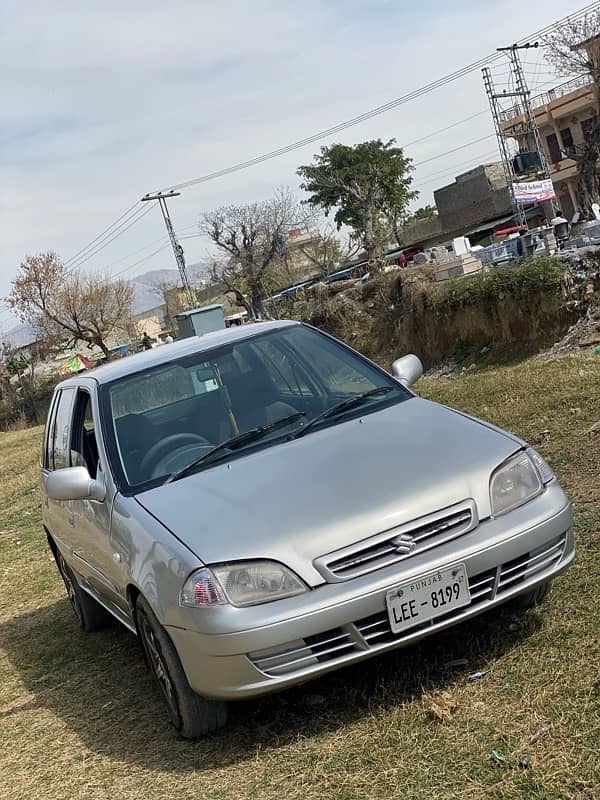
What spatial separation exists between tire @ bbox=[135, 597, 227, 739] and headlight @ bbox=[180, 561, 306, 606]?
0.40 m

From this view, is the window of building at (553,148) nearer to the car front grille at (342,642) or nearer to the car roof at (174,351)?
the car roof at (174,351)

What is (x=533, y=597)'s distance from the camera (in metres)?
4.39

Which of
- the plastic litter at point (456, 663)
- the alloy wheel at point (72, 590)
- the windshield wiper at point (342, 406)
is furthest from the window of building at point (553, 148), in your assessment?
the plastic litter at point (456, 663)

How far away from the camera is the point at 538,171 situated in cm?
4622

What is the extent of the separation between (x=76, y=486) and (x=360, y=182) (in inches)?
2731

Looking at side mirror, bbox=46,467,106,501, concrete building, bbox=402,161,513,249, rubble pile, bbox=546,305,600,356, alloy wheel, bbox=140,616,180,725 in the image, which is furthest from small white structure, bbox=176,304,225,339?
concrete building, bbox=402,161,513,249

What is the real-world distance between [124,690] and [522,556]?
2387mm

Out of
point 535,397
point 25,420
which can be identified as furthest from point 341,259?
point 535,397

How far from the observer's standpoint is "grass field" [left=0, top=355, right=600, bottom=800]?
3.24m

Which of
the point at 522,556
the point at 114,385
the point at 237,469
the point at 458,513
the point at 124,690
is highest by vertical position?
the point at 114,385

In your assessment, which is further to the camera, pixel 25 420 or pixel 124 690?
pixel 25 420

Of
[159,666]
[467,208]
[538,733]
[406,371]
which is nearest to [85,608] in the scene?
[159,666]

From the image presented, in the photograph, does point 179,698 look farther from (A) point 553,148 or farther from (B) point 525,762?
(A) point 553,148

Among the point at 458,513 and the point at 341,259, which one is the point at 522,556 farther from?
the point at 341,259
